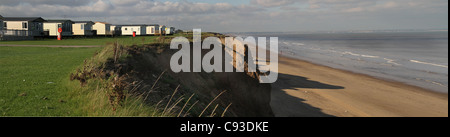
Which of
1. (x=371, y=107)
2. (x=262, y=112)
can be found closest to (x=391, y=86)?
(x=371, y=107)

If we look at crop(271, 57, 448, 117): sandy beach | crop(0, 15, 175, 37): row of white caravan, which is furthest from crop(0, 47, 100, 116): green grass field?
crop(0, 15, 175, 37): row of white caravan

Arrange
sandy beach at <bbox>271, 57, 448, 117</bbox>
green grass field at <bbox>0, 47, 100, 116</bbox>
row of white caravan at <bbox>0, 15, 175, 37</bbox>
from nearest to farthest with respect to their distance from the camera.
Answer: green grass field at <bbox>0, 47, 100, 116</bbox>
sandy beach at <bbox>271, 57, 448, 117</bbox>
row of white caravan at <bbox>0, 15, 175, 37</bbox>

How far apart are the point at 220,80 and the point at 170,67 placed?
367 centimetres

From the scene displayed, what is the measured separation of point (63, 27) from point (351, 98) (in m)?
48.3

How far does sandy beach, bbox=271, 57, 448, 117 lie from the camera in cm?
1650

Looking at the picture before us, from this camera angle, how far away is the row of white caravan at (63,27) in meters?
44.8

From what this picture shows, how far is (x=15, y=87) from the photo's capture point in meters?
7.90

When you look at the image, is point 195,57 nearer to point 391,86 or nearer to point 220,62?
point 220,62

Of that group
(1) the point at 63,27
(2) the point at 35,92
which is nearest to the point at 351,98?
(2) the point at 35,92

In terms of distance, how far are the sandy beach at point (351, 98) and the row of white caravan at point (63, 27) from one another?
30.1 m

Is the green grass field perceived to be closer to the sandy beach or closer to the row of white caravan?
the sandy beach

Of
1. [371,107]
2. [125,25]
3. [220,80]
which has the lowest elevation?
[371,107]

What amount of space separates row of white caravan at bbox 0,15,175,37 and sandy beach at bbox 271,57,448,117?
3006 centimetres

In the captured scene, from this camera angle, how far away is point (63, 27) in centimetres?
5172
